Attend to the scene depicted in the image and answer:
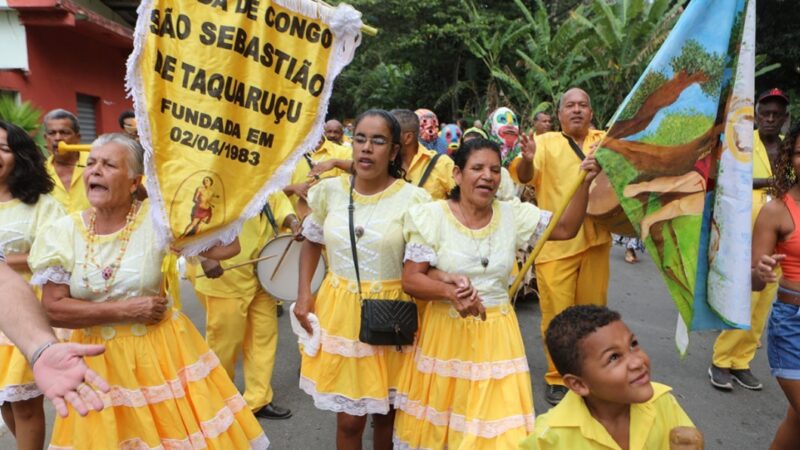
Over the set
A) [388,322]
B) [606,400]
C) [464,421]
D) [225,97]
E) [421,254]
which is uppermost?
[225,97]

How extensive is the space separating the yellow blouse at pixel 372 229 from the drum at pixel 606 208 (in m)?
0.97

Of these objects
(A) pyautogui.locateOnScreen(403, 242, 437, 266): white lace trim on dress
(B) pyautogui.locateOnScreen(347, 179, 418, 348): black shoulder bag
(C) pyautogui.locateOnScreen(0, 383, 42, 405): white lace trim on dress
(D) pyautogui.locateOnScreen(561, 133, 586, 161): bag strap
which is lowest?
(C) pyautogui.locateOnScreen(0, 383, 42, 405): white lace trim on dress

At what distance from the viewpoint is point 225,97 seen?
255cm

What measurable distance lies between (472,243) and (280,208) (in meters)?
1.91

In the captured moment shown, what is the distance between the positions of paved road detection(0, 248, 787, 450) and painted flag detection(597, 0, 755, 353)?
6.43ft

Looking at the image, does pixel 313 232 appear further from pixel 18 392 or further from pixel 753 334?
pixel 753 334

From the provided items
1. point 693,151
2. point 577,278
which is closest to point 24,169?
point 693,151

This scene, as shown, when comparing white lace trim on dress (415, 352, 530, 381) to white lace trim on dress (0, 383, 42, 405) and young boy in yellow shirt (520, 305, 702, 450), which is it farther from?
white lace trim on dress (0, 383, 42, 405)

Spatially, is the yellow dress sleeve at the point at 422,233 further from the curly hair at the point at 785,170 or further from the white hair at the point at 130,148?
the curly hair at the point at 785,170

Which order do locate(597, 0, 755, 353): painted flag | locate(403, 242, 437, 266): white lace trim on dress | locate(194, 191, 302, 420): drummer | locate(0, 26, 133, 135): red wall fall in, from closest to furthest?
locate(597, 0, 755, 353): painted flag < locate(403, 242, 437, 266): white lace trim on dress < locate(194, 191, 302, 420): drummer < locate(0, 26, 133, 135): red wall

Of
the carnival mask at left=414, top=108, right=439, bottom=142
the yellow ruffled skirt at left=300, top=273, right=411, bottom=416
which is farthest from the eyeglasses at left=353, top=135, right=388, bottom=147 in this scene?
the carnival mask at left=414, top=108, right=439, bottom=142

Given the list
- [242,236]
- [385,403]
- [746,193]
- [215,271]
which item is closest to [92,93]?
[242,236]

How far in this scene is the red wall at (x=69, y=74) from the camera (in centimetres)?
979

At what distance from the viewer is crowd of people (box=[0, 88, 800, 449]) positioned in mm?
2061
